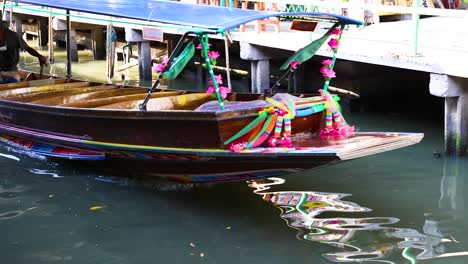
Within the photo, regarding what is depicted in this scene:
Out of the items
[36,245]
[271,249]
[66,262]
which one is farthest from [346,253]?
[36,245]

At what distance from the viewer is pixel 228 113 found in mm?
5969

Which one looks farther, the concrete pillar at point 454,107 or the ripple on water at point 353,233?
the concrete pillar at point 454,107

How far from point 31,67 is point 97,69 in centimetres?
204

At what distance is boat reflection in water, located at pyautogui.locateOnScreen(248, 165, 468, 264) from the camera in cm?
537

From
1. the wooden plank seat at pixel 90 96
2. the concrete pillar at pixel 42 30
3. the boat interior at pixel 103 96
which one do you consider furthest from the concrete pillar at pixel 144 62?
the concrete pillar at pixel 42 30

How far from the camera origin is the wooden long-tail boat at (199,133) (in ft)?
19.5

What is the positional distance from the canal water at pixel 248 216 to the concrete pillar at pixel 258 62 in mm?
3743

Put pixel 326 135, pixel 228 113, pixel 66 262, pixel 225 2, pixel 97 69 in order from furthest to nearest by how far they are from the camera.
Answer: pixel 97 69, pixel 225 2, pixel 326 135, pixel 228 113, pixel 66 262

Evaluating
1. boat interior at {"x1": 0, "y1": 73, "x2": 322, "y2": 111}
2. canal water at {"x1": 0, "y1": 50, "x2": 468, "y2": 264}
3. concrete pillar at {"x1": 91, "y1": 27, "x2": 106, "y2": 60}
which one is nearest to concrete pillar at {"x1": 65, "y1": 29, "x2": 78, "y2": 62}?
concrete pillar at {"x1": 91, "y1": 27, "x2": 106, "y2": 60}

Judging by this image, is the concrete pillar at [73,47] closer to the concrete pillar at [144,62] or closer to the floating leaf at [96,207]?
the concrete pillar at [144,62]

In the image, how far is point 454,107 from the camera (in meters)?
7.79

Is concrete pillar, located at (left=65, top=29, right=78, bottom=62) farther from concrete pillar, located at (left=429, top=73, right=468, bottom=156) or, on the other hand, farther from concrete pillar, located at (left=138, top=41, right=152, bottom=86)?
concrete pillar, located at (left=429, top=73, right=468, bottom=156)

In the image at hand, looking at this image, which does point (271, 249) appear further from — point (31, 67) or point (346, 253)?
point (31, 67)

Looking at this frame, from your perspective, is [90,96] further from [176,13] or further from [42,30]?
[42,30]
